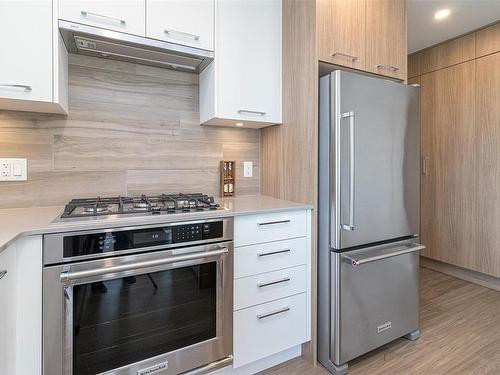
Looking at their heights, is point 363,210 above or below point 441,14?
below

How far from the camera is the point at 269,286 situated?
1.60 meters

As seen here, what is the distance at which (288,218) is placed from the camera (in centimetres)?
164

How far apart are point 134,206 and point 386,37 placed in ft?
A: 6.26

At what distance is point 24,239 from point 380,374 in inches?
73.5

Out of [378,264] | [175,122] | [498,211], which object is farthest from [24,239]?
[498,211]

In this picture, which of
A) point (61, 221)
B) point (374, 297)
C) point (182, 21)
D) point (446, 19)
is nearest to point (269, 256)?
point (374, 297)

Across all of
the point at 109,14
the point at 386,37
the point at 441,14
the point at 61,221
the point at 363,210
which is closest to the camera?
the point at 61,221

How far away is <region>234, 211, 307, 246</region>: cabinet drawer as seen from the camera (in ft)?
4.91

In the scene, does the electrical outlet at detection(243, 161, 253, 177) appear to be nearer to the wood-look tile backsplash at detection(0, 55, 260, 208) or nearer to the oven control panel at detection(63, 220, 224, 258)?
the wood-look tile backsplash at detection(0, 55, 260, 208)

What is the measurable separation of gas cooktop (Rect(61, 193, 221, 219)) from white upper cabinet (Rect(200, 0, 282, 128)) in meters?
0.57

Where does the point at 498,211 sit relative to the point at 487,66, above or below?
below

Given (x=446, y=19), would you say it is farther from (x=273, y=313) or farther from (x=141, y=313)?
(x=141, y=313)

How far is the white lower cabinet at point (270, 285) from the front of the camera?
1514mm

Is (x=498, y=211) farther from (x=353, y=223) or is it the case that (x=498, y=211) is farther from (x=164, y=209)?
(x=164, y=209)
